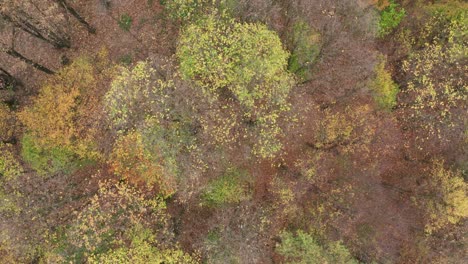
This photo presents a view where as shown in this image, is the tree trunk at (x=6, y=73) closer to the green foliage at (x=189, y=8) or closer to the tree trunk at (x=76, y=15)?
the tree trunk at (x=76, y=15)

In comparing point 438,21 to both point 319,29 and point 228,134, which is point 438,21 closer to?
point 319,29

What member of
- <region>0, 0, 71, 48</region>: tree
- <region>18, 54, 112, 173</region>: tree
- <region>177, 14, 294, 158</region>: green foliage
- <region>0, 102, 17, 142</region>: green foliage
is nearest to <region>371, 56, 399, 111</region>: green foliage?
<region>177, 14, 294, 158</region>: green foliage

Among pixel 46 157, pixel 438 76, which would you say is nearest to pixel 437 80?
pixel 438 76

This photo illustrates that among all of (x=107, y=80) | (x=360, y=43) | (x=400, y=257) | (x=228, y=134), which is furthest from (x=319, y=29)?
(x=400, y=257)

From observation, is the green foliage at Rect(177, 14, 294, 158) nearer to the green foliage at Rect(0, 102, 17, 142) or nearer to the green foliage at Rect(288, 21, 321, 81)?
the green foliage at Rect(288, 21, 321, 81)

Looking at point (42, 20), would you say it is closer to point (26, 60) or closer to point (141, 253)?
point (26, 60)

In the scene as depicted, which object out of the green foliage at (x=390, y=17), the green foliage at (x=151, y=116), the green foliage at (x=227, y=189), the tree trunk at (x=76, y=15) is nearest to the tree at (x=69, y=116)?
the green foliage at (x=151, y=116)
